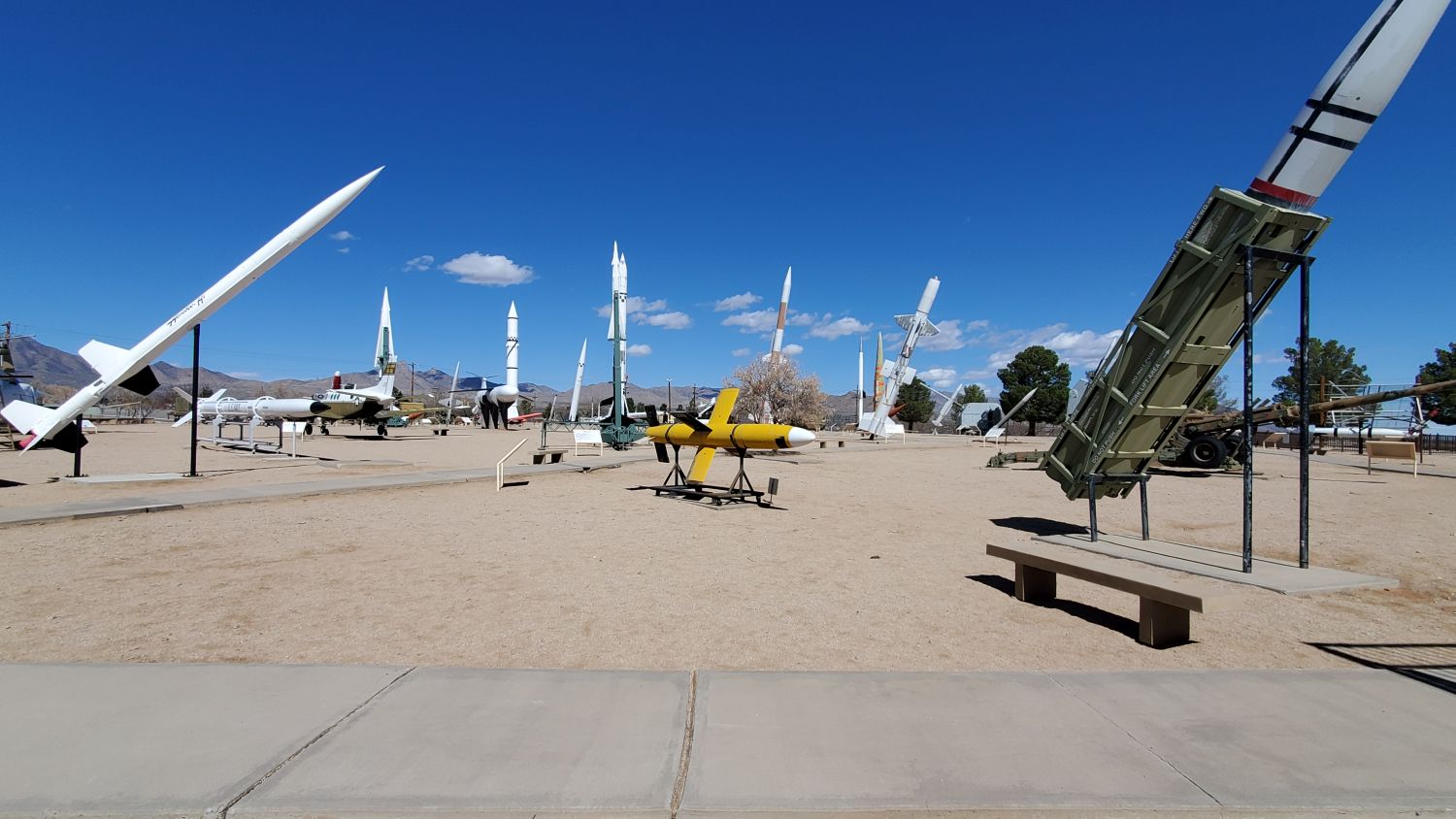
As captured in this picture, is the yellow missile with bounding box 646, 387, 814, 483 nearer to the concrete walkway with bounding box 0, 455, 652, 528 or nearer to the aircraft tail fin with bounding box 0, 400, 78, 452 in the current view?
the concrete walkway with bounding box 0, 455, 652, 528

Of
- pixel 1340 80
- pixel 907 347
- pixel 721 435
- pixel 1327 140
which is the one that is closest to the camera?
pixel 1340 80

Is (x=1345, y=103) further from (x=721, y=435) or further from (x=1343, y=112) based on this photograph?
(x=721, y=435)

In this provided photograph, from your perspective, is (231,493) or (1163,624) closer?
(1163,624)

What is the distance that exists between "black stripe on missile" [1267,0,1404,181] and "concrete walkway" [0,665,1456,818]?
6.07 m

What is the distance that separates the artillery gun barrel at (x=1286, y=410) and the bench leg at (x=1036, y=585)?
13.2 m

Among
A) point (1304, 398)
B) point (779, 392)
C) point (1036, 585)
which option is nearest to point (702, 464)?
point (1036, 585)

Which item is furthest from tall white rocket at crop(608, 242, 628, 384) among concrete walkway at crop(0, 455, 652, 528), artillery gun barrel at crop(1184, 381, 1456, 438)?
artillery gun barrel at crop(1184, 381, 1456, 438)

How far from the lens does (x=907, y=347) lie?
45656 mm

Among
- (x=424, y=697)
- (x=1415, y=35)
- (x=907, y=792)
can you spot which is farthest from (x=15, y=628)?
(x=1415, y=35)

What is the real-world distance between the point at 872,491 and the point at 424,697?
46.3 feet

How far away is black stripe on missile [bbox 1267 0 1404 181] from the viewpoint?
6.86 metres

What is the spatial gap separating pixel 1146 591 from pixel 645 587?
4.72 m

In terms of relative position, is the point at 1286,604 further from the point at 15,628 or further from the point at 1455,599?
the point at 15,628

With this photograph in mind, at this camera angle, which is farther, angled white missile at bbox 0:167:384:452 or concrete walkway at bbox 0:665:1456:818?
angled white missile at bbox 0:167:384:452
